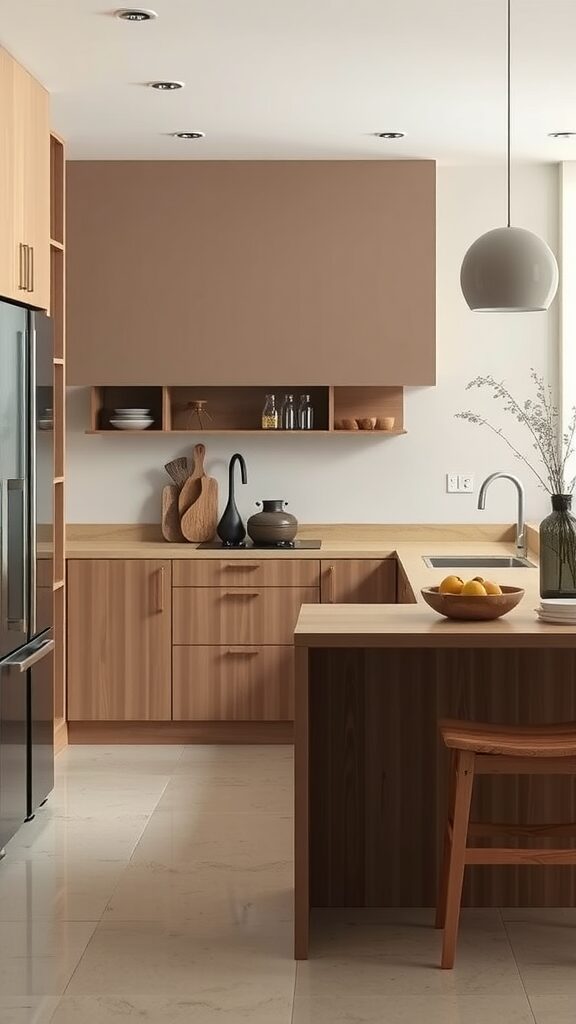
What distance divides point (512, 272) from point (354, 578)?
2.52 meters

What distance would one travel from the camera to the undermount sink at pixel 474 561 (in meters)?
5.66

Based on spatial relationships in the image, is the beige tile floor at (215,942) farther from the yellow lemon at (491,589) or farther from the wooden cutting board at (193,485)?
the wooden cutting board at (193,485)

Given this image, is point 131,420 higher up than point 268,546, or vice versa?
point 131,420

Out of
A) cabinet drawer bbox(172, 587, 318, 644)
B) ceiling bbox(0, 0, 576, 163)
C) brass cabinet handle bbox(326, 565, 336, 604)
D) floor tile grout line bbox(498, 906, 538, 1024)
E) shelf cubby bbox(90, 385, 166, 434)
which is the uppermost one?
ceiling bbox(0, 0, 576, 163)

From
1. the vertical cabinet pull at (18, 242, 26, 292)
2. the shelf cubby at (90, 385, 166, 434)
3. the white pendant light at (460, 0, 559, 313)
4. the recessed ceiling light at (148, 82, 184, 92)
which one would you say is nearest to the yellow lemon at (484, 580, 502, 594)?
the white pendant light at (460, 0, 559, 313)

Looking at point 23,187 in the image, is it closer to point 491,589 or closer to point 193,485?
point 193,485

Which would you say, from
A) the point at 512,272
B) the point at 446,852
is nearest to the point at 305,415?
the point at 512,272

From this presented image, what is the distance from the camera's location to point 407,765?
151 inches

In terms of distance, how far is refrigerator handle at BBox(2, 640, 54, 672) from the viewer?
4.29 metres

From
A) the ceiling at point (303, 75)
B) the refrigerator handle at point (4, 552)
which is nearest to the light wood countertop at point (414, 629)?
the refrigerator handle at point (4, 552)

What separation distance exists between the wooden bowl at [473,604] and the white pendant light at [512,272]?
2.67 ft

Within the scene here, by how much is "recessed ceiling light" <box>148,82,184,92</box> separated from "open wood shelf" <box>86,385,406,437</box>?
1789 mm

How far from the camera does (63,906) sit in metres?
3.88

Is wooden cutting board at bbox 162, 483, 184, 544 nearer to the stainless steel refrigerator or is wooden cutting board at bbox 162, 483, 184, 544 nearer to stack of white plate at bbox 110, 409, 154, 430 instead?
stack of white plate at bbox 110, 409, 154, 430
